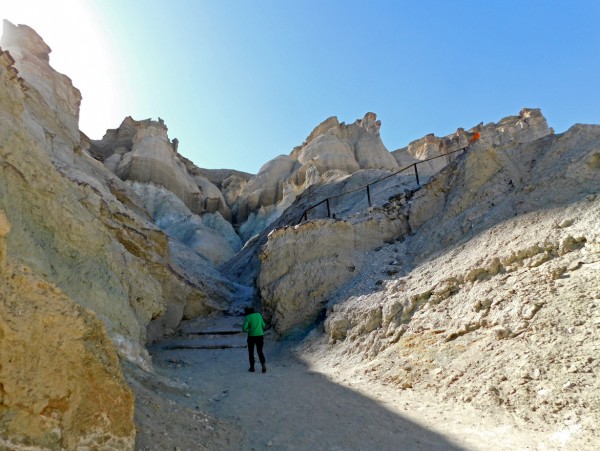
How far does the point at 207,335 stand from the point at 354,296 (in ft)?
15.9

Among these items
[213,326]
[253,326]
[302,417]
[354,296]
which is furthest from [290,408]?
[213,326]

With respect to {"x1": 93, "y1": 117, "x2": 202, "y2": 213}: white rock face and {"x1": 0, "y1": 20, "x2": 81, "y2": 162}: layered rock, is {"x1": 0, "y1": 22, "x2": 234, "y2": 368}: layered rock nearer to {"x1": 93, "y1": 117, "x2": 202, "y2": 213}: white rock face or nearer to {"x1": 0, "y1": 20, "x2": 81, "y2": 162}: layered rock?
{"x1": 0, "y1": 20, "x2": 81, "y2": 162}: layered rock

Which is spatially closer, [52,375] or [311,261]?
[52,375]

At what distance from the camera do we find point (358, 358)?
755 centimetres

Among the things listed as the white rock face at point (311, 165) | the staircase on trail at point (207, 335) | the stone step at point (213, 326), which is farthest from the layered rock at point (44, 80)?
the white rock face at point (311, 165)

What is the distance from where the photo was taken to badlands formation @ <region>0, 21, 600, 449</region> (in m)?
2.75

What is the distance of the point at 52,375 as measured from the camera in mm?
2648

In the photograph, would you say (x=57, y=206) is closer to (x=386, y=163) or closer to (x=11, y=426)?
(x=11, y=426)

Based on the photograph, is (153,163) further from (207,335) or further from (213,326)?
(207,335)

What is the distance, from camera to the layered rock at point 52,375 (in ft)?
8.08

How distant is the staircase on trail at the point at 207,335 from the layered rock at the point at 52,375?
7.12 meters

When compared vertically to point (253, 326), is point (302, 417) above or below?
below

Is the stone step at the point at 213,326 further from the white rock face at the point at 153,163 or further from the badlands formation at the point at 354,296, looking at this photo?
the white rock face at the point at 153,163

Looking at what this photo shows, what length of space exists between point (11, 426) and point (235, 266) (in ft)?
70.9
